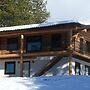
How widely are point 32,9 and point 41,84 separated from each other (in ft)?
A: 146

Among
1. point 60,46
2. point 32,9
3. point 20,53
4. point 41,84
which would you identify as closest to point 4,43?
point 20,53

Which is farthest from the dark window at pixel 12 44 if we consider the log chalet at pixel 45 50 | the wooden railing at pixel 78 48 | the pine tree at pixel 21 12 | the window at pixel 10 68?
the pine tree at pixel 21 12

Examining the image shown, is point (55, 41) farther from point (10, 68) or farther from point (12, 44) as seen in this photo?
point (10, 68)

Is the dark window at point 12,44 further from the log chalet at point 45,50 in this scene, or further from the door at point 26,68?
the door at point 26,68

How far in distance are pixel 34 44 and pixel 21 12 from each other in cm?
1992

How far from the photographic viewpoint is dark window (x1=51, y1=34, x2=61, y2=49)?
1527 inches

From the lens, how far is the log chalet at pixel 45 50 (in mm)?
37253

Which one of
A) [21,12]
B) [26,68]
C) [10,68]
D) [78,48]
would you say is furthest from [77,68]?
[21,12]

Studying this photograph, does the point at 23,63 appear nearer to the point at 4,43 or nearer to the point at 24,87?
the point at 4,43

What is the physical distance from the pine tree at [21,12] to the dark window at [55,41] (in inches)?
739

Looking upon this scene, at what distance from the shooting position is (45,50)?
39000 mm

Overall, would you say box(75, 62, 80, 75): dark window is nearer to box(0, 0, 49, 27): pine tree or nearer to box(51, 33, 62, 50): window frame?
box(51, 33, 62, 50): window frame

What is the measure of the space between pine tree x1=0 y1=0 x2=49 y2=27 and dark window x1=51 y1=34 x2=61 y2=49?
739 inches

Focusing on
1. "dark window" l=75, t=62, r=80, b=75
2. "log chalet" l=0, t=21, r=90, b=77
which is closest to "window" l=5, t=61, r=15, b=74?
"log chalet" l=0, t=21, r=90, b=77
